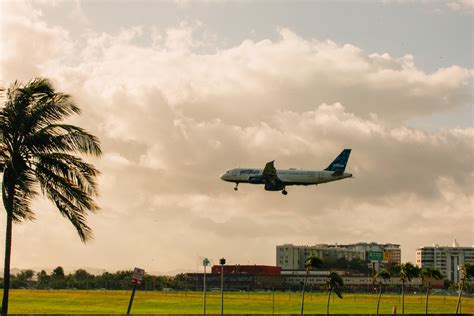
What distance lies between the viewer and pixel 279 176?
133 metres

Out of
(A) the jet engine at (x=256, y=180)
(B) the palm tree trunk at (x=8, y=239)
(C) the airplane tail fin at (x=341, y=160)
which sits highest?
(C) the airplane tail fin at (x=341, y=160)

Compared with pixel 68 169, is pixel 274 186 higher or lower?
higher

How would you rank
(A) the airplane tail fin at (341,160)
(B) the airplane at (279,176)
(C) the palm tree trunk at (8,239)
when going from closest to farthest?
(C) the palm tree trunk at (8,239), (B) the airplane at (279,176), (A) the airplane tail fin at (341,160)

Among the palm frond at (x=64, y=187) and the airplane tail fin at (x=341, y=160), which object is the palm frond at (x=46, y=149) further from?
the airplane tail fin at (x=341, y=160)

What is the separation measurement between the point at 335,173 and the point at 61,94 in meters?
109

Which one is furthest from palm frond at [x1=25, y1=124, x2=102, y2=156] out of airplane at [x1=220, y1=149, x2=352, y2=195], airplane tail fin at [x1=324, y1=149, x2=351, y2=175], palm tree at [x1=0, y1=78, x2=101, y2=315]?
airplane tail fin at [x1=324, y1=149, x2=351, y2=175]

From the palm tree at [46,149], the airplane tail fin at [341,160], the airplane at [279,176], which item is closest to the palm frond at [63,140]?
the palm tree at [46,149]

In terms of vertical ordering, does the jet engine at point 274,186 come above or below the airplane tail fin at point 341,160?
below

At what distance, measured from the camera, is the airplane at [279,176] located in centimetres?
13025

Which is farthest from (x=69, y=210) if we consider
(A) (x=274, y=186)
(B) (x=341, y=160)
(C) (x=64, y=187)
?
(B) (x=341, y=160)

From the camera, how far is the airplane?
427 feet

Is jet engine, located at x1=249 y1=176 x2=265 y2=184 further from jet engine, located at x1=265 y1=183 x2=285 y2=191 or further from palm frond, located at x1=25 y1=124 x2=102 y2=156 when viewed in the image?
palm frond, located at x1=25 y1=124 x2=102 y2=156

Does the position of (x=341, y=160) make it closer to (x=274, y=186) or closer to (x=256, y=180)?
(x=256, y=180)

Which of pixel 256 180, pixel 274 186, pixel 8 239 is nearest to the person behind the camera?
pixel 8 239
